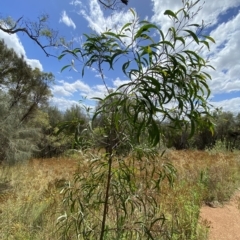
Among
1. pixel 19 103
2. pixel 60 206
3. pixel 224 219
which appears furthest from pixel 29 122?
pixel 224 219

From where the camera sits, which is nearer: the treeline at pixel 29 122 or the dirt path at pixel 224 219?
the treeline at pixel 29 122

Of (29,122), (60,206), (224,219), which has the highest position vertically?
(29,122)

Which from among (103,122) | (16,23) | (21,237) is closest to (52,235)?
(21,237)

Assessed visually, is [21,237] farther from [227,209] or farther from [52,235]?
[227,209]

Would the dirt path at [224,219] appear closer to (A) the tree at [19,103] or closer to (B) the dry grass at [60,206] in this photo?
(B) the dry grass at [60,206]

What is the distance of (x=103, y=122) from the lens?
1.54m

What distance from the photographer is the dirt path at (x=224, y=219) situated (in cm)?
311

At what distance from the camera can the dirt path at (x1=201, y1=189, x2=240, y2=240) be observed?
10.2 feet

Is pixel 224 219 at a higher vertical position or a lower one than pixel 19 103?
lower

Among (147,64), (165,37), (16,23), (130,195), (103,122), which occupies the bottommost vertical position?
(130,195)

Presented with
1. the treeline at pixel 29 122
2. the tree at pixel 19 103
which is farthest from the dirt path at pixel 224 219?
the tree at pixel 19 103

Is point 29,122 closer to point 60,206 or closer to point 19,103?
point 19,103

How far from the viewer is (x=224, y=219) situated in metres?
3.70

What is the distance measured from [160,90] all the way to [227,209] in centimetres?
395
